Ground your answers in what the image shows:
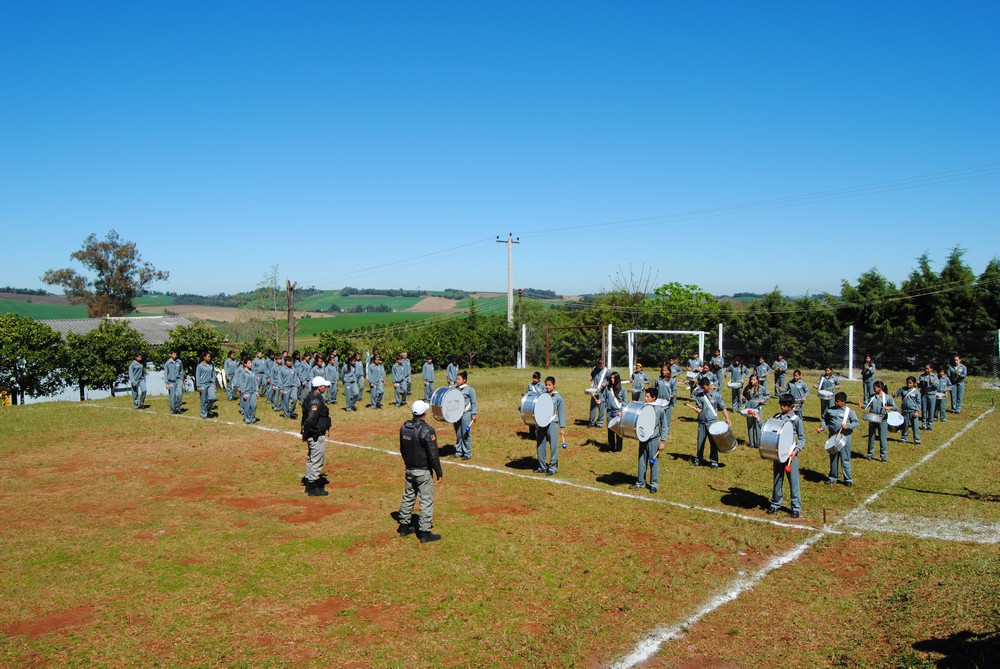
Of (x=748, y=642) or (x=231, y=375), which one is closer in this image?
(x=748, y=642)

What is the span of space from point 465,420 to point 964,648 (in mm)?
10834

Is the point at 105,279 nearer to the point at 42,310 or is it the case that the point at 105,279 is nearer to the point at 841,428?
the point at 42,310

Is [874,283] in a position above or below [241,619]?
above

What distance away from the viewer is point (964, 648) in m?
7.05

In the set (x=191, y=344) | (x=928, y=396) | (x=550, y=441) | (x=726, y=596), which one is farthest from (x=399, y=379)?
(x=726, y=596)

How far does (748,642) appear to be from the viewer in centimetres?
753

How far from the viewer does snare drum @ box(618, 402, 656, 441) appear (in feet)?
42.3

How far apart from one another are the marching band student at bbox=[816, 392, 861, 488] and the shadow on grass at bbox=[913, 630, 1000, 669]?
6518 mm

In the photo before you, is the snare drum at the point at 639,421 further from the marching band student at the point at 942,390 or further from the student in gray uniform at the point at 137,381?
the student in gray uniform at the point at 137,381

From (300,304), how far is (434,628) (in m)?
61.3

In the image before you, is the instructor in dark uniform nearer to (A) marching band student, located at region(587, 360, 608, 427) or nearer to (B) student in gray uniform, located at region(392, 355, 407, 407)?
(A) marching band student, located at region(587, 360, 608, 427)

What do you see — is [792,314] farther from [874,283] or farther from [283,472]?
[283,472]

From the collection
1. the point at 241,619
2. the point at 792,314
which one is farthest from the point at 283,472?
the point at 792,314

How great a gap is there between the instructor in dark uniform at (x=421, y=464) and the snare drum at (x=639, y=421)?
13.7 ft
